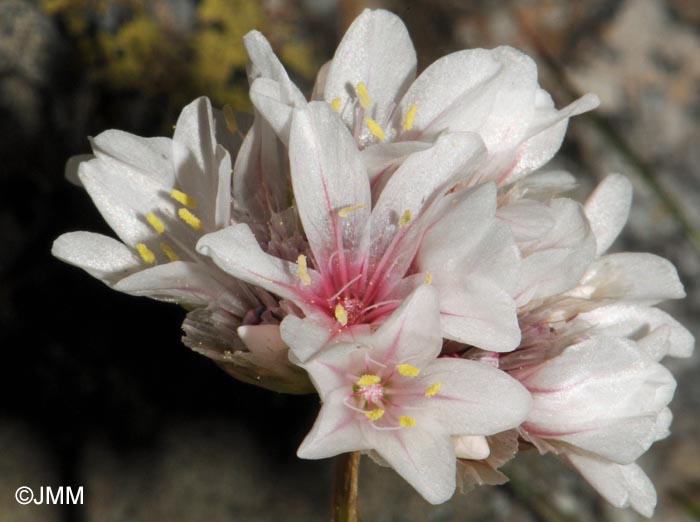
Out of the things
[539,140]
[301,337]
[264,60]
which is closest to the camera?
[301,337]

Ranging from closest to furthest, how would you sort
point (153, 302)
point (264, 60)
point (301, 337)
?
point (301, 337), point (264, 60), point (153, 302)

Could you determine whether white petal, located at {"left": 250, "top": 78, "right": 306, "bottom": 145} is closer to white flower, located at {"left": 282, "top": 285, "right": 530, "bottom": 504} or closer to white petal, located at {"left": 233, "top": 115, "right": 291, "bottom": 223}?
white petal, located at {"left": 233, "top": 115, "right": 291, "bottom": 223}

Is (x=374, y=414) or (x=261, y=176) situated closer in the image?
(x=374, y=414)

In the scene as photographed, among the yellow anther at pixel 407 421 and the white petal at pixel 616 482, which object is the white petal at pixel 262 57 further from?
the white petal at pixel 616 482

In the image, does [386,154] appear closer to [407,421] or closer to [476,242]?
[476,242]

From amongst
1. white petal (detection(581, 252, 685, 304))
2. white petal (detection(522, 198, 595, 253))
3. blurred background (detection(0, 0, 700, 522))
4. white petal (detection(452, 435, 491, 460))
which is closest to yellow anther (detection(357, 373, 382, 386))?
white petal (detection(452, 435, 491, 460))

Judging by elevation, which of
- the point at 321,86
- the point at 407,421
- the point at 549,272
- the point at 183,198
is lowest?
the point at 407,421

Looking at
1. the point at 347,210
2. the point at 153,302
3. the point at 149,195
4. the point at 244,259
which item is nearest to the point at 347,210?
the point at 347,210

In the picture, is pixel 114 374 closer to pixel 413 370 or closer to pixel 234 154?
pixel 234 154

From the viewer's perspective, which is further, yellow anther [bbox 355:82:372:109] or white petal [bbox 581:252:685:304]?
white petal [bbox 581:252:685:304]
